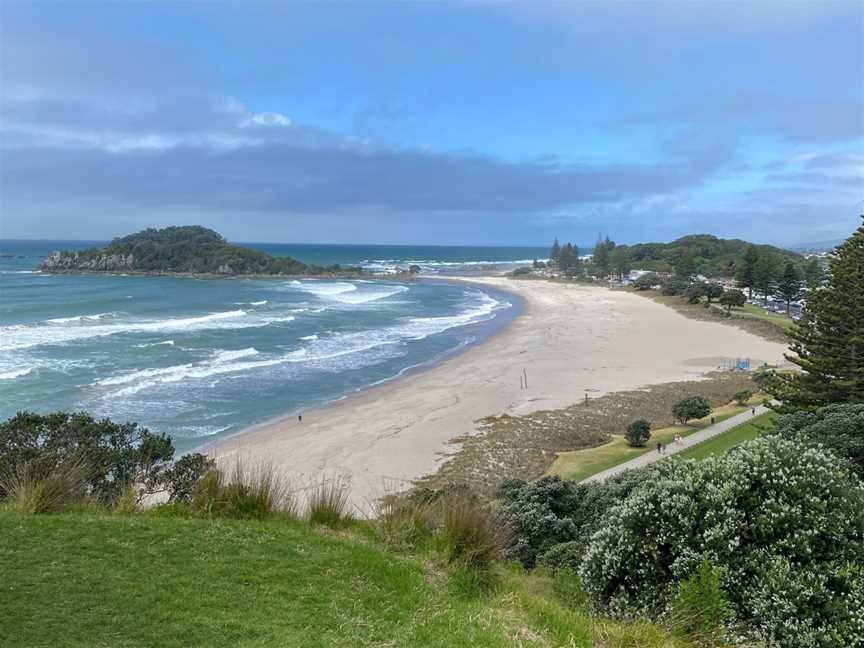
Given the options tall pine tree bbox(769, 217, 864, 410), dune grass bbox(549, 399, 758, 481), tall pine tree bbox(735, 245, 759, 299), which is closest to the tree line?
tall pine tree bbox(735, 245, 759, 299)

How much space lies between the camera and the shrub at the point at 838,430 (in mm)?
8516

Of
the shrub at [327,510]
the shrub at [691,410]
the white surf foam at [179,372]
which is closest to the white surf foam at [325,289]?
the white surf foam at [179,372]

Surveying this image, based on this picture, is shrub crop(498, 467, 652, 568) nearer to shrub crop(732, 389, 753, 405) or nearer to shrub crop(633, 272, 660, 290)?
shrub crop(732, 389, 753, 405)

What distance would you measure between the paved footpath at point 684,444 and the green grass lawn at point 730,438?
0.26 m

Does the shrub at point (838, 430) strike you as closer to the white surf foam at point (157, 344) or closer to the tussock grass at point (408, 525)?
the tussock grass at point (408, 525)

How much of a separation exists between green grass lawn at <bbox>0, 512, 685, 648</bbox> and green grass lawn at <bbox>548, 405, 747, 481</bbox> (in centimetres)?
1044

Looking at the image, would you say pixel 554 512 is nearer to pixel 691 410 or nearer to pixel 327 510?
pixel 327 510

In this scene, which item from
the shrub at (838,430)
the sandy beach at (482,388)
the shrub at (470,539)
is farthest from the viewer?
the sandy beach at (482,388)

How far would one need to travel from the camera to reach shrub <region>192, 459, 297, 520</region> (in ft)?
18.0

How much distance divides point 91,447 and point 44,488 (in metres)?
4.54

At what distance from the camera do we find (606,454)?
53.7 feet

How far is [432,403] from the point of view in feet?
74.2

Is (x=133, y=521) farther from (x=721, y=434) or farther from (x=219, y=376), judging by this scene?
(x=219, y=376)

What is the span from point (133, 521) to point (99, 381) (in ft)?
71.1
